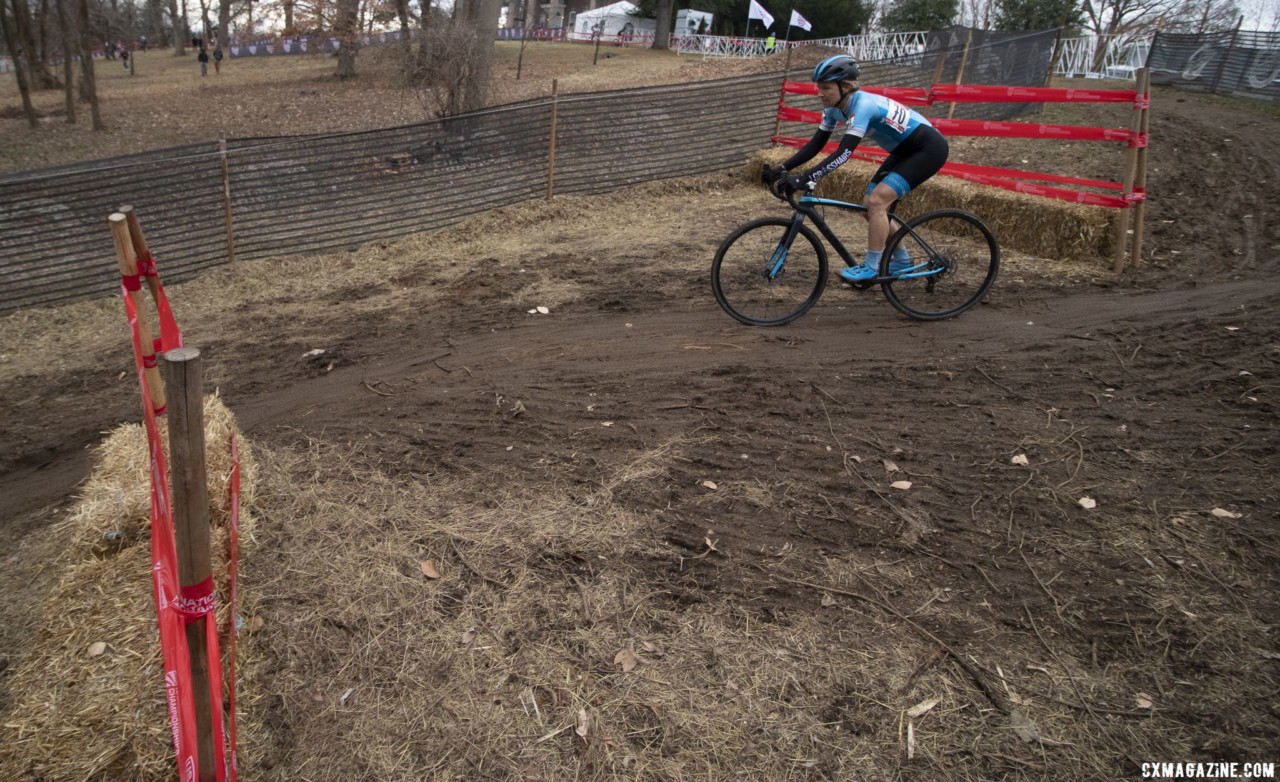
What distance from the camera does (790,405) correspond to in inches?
198

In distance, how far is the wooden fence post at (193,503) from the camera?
1983 mm

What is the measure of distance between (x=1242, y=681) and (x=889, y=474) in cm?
176

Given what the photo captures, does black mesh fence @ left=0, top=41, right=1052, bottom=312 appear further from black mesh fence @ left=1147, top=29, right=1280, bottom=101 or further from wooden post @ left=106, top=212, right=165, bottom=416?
black mesh fence @ left=1147, top=29, right=1280, bottom=101

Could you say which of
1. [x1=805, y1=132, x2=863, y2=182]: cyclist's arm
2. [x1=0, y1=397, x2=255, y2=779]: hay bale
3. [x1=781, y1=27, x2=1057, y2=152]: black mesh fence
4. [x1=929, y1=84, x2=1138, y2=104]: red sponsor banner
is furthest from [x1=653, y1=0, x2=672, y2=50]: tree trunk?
[x1=0, y1=397, x2=255, y2=779]: hay bale

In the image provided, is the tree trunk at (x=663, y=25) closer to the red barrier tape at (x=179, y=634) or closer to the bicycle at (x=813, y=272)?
the bicycle at (x=813, y=272)

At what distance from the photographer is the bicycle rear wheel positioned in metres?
6.28

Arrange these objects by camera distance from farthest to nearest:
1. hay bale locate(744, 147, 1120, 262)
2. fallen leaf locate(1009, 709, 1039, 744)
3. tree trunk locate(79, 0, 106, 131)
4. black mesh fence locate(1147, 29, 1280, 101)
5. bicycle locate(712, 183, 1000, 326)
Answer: tree trunk locate(79, 0, 106, 131)
black mesh fence locate(1147, 29, 1280, 101)
hay bale locate(744, 147, 1120, 262)
bicycle locate(712, 183, 1000, 326)
fallen leaf locate(1009, 709, 1039, 744)

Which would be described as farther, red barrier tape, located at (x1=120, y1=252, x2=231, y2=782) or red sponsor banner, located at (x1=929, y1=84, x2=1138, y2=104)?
red sponsor banner, located at (x1=929, y1=84, x2=1138, y2=104)

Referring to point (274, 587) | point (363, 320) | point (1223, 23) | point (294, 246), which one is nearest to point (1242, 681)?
point (274, 587)

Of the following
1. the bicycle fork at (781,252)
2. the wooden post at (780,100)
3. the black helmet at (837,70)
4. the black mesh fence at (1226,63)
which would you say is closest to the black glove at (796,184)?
the bicycle fork at (781,252)

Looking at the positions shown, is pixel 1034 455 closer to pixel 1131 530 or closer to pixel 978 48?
pixel 1131 530

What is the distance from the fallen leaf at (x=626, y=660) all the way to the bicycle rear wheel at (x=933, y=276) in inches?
170

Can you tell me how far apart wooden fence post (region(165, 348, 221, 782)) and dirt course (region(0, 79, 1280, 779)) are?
0.62 metres

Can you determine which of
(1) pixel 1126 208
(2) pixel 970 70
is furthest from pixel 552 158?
(2) pixel 970 70
